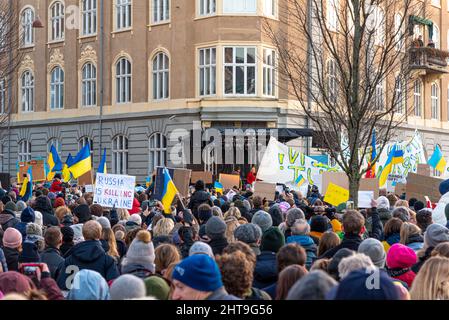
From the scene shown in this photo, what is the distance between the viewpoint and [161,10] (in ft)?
126

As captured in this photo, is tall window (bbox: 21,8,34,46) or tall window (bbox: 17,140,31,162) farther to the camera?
tall window (bbox: 21,8,34,46)

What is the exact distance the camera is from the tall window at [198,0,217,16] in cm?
3625

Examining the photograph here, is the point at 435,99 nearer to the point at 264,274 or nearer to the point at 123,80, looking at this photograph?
the point at 123,80

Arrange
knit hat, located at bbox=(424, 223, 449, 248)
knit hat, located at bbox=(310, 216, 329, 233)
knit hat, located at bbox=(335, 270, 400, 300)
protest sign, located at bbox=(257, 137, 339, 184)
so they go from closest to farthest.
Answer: knit hat, located at bbox=(335, 270, 400, 300), knit hat, located at bbox=(424, 223, 449, 248), knit hat, located at bbox=(310, 216, 329, 233), protest sign, located at bbox=(257, 137, 339, 184)

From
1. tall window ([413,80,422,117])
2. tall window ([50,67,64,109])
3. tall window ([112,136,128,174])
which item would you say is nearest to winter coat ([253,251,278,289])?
tall window ([112,136,128,174])

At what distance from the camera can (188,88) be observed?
3700 centimetres

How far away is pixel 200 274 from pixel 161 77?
33.7 meters

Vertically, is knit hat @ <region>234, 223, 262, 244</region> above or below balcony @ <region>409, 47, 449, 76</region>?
below

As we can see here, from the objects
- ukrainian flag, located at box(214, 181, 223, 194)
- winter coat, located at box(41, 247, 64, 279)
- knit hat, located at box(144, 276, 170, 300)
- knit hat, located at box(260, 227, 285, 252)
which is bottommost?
winter coat, located at box(41, 247, 64, 279)

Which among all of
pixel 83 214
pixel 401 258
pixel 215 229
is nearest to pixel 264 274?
pixel 401 258

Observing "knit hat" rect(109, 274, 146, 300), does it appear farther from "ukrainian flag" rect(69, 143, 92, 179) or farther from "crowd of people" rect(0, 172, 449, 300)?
"ukrainian flag" rect(69, 143, 92, 179)

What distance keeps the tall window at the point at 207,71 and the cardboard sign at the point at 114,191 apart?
72.7 feet

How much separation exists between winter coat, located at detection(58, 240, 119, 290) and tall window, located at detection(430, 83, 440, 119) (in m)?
41.6

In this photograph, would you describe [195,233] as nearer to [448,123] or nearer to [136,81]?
[136,81]
